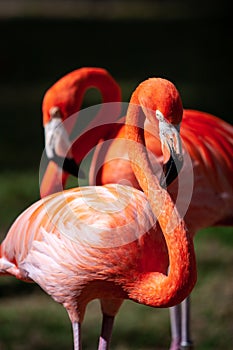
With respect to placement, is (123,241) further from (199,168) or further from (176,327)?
(176,327)

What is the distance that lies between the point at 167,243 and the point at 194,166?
67cm

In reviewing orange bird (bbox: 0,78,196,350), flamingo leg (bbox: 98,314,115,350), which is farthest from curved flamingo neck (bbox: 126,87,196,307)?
flamingo leg (bbox: 98,314,115,350)

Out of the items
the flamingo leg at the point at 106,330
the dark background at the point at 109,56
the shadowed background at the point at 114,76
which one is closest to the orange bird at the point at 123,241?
the flamingo leg at the point at 106,330

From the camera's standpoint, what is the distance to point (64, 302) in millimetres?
2631

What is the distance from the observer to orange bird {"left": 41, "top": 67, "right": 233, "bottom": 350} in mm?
3039

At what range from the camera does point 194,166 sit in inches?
122

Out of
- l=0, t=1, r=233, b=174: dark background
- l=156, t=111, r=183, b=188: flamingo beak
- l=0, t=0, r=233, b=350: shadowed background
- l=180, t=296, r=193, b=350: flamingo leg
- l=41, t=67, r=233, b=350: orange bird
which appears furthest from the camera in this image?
l=0, t=1, r=233, b=174: dark background

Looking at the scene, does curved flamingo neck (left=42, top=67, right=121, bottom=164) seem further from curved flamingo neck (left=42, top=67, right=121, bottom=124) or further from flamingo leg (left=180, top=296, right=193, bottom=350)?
flamingo leg (left=180, top=296, right=193, bottom=350)

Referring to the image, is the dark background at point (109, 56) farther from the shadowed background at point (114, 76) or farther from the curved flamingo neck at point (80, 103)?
the curved flamingo neck at point (80, 103)

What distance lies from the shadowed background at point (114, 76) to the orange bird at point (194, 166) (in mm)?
643

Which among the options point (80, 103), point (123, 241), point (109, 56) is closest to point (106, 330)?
point (123, 241)

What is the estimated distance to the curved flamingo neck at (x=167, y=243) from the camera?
244 centimetres

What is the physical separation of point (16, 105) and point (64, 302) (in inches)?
258

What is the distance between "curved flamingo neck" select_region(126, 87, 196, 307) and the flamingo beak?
0.29 ft
